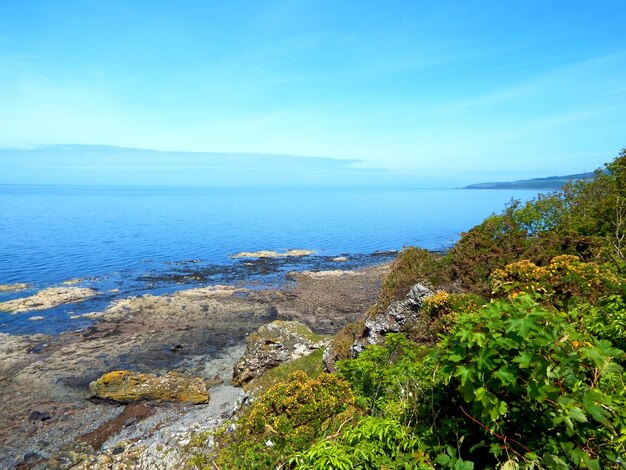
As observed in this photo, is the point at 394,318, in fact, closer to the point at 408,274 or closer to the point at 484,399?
A: the point at 408,274

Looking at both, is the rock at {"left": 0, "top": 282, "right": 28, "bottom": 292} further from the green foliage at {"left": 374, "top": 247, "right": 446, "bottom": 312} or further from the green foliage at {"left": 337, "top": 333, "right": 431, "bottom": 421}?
the green foliage at {"left": 337, "top": 333, "right": 431, "bottom": 421}

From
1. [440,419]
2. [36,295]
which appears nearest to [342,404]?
[440,419]

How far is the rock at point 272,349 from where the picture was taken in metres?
21.6

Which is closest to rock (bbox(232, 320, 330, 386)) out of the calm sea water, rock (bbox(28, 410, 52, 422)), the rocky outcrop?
the rocky outcrop

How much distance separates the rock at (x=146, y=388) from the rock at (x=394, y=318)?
10093 millimetres

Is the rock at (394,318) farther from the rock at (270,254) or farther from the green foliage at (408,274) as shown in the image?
the rock at (270,254)

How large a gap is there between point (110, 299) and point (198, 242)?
1377 inches

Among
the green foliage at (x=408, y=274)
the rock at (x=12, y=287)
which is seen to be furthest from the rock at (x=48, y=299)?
the green foliage at (x=408, y=274)

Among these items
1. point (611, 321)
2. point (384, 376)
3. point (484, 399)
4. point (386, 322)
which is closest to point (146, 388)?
point (386, 322)

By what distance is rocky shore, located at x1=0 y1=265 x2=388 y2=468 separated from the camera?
1619cm

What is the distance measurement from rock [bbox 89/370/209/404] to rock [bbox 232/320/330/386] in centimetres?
248

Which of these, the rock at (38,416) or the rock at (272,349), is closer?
the rock at (38,416)

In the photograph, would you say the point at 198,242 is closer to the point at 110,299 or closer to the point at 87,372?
the point at 110,299

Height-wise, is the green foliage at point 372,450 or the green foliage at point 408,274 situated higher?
the green foliage at point 372,450
